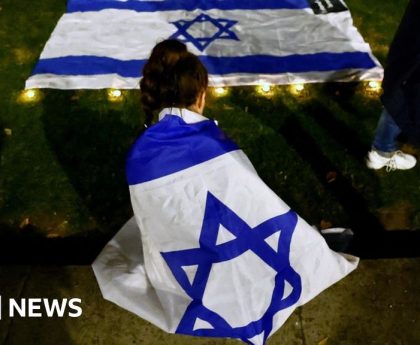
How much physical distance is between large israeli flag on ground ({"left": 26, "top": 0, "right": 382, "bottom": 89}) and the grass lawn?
0.18 metres

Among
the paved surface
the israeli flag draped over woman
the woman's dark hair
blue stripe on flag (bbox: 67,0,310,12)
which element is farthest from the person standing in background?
blue stripe on flag (bbox: 67,0,310,12)

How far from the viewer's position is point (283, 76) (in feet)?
14.6

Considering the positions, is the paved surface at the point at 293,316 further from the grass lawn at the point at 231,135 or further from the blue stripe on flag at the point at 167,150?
the blue stripe on flag at the point at 167,150

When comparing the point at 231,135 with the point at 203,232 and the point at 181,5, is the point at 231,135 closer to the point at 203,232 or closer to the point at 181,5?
the point at 203,232

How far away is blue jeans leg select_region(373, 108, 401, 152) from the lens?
3252mm

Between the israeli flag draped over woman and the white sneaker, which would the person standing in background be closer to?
the white sneaker

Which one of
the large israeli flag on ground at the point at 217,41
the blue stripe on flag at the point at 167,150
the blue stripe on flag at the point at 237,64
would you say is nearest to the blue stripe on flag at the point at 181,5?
the large israeli flag on ground at the point at 217,41

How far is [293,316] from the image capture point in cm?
274

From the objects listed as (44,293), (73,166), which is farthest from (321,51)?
(44,293)

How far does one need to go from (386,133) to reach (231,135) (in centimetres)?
131

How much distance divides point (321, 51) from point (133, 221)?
2.89 metres

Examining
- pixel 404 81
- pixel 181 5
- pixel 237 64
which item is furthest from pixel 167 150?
pixel 181 5

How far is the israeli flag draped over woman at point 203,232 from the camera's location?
2.22 meters

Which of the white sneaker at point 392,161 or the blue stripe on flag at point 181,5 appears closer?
the white sneaker at point 392,161
